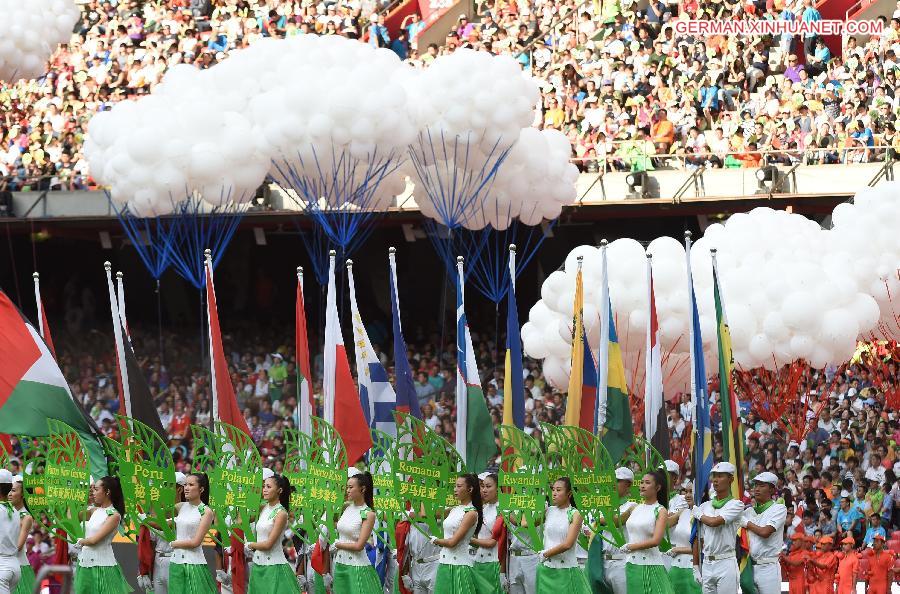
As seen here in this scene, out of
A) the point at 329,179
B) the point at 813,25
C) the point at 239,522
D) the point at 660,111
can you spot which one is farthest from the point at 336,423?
the point at 813,25

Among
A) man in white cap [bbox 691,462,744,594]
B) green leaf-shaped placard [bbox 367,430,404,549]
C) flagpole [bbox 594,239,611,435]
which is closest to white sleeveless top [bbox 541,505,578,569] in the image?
green leaf-shaped placard [bbox 367,430,404,549]

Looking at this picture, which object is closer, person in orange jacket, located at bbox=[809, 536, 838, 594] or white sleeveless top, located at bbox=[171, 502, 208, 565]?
white sleeveless top, located at bbox=[171, 502, 208, 565]

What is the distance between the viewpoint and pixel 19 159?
23.4m

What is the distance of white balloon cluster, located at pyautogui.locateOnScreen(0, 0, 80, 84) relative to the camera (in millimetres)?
19203

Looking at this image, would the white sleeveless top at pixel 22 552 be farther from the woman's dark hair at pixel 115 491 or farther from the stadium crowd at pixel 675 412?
the stadium crowd at pixel 675 412

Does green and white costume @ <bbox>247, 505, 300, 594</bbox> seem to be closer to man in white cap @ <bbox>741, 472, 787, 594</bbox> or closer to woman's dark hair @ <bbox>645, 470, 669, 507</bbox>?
woman's dark hair @ <bbox>645, 470, 669, 507</bbox>

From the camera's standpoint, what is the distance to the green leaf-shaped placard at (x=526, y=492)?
10891mm

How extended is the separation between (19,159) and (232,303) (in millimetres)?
3704

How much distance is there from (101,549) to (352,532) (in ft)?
5.02

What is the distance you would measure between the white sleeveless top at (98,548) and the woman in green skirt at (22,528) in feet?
1.24

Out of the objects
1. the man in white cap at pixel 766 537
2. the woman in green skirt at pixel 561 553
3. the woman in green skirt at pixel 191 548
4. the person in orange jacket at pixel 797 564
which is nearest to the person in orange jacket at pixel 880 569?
the person in orange jacket at pixel 797 564

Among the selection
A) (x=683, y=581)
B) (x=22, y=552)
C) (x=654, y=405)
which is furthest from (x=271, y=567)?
(x=654, y=405)

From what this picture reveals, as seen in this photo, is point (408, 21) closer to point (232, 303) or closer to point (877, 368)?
point (232, 303)

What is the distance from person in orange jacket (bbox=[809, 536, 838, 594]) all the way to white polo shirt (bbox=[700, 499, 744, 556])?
2551 mm
